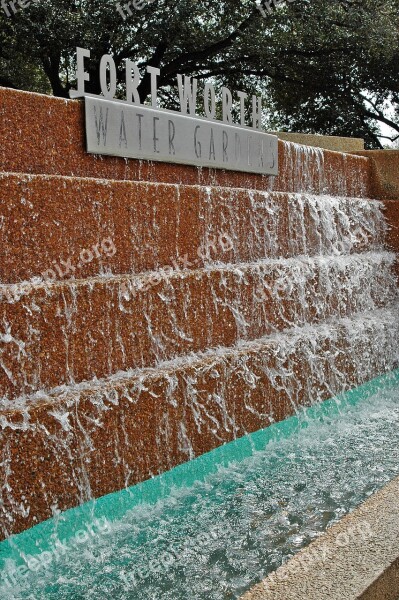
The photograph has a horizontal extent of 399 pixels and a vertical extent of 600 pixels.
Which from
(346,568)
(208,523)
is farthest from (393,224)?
(346,568)

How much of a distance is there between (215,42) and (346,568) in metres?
15.9

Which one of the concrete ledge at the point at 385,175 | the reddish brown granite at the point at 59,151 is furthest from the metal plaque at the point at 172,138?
the concrete ledge at the point at 385,175

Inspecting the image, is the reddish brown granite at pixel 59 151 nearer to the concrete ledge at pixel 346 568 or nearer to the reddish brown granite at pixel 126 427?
the reddish brown granite at pixel 126 427

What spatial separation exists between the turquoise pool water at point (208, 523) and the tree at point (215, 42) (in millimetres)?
11906

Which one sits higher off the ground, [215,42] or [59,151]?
[215,42]

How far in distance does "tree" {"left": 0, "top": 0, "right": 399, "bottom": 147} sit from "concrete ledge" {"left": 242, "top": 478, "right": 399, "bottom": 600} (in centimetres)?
1349

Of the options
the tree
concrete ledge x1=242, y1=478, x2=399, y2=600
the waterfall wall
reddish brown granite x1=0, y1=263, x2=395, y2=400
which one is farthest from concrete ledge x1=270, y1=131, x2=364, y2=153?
concrete ledge x1=242, y1=478, x2=399, y2=600

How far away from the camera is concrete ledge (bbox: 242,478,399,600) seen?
2.33m

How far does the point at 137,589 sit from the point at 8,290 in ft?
5.07

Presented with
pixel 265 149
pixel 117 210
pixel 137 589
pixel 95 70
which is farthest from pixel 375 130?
pixel 137 589

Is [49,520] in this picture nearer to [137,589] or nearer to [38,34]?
[137,589]

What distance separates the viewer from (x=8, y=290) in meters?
3.68

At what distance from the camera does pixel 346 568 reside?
8.11 feet

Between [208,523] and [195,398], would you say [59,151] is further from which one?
[208,523]
